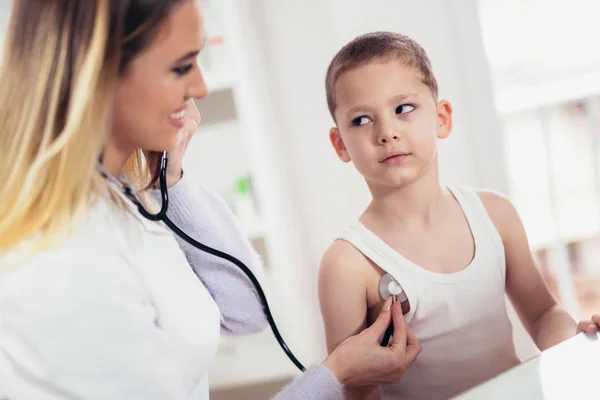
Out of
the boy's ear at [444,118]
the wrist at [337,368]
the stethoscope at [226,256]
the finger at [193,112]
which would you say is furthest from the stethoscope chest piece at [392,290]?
the finger at [193,112]

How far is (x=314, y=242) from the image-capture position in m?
0.81

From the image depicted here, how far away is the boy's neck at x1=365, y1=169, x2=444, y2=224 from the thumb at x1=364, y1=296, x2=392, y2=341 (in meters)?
0.12

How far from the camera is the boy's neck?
2.70 ft

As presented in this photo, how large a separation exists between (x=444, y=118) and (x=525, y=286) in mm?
279

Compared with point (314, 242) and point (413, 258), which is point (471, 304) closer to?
point (413, 258)

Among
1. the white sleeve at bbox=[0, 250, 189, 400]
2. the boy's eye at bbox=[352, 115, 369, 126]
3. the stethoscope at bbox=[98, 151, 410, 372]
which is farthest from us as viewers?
the boy's eye at bbox=[352, 115, 369, 126]

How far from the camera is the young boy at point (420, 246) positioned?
0.77 meters

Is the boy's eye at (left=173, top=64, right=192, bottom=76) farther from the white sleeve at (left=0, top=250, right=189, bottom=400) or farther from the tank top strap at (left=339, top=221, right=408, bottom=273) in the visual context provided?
the tank top strap at (left=339, top=221, right=408, bottom=273)

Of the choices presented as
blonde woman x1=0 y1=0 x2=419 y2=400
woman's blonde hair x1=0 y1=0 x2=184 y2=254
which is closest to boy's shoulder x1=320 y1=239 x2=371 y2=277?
blonde woman x1=0 y1=0 x2=419 y2=400

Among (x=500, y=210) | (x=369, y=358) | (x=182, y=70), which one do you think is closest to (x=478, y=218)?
(x=500, y=210)

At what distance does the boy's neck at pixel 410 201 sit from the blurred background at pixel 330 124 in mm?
18

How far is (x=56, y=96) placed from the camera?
22.4 inches

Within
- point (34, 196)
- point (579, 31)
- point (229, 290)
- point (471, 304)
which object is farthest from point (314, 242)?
point (579, 31)

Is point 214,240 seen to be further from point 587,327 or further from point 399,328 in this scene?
point 587,327
